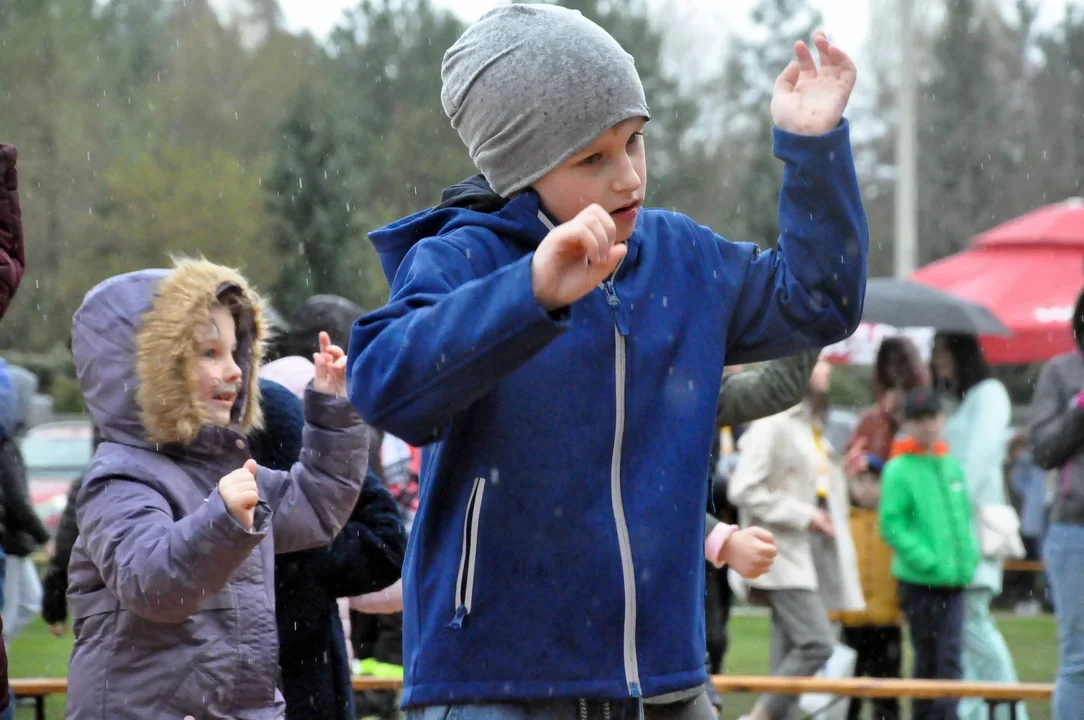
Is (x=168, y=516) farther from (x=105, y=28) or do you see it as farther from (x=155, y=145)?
(x=105, y=28)

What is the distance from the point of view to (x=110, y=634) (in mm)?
3248

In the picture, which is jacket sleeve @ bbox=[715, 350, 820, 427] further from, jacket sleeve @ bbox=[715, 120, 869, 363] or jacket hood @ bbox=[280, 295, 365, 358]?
jacket sleeve @ bbox=[715, 120, 869, 363]

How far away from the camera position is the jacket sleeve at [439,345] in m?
1.97

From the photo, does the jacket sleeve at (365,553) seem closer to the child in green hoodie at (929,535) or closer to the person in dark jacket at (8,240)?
the person in dark jacket at (8,240)

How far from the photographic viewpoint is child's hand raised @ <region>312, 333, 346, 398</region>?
363 centimetres

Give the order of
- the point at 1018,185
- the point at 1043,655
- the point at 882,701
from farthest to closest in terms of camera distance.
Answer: the point at 1018,185 → the point at 1043,655 → the point at 882,701

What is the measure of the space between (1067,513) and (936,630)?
1.51 m

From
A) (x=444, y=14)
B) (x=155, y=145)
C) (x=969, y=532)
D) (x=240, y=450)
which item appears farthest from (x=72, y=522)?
(x=444, y=14)

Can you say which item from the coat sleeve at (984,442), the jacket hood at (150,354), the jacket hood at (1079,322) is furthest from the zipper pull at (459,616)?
the coat sleeve at (984,442)

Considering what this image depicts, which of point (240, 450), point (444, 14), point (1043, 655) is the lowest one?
point (1043, 655)

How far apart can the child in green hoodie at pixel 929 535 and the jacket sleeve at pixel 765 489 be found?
1.38 ft

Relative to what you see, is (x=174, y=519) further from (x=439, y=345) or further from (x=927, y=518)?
(x=927, y=518)

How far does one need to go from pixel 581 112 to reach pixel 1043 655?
10084 mm

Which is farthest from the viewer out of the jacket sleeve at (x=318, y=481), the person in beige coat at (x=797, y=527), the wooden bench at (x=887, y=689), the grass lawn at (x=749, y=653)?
the grass lawn at (x=749, y=653)
